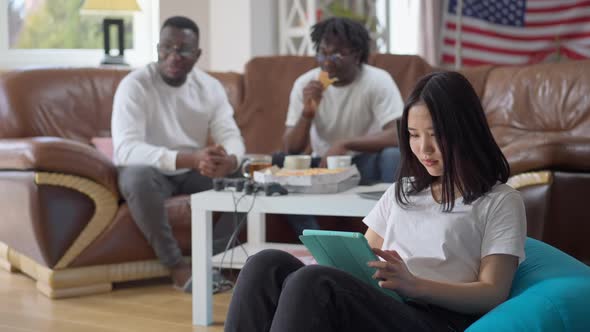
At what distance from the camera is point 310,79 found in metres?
3.77

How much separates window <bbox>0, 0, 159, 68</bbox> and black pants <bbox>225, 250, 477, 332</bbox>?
3.81m

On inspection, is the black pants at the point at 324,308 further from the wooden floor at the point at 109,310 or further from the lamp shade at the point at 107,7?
the lamp shade at the point at 107,7

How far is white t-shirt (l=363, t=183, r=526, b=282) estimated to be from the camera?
5.52 ft

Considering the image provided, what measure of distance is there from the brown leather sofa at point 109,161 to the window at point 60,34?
142cm

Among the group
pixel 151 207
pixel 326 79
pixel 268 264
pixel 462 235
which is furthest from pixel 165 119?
pixel 462 235

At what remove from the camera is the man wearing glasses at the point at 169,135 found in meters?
3.32

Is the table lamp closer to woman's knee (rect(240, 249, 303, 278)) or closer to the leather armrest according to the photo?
the leather armrest

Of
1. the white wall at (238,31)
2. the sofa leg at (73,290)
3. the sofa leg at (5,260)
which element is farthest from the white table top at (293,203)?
the white wall at (238,31)

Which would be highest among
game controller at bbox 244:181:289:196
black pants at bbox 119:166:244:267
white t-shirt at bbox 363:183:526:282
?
white t-shirt at bbox 363:183:526:282

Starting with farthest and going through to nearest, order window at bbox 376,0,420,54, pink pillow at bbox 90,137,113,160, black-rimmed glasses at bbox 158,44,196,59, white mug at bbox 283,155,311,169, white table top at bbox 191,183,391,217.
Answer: window at bbox 376,0,420,54
pink pillow at bbox 90,137,113,160
black-rimmed glasses at bbox 158,44,196,59
white mug at bbox 283,155,311,169
white table top at bbox 191,183,391,217

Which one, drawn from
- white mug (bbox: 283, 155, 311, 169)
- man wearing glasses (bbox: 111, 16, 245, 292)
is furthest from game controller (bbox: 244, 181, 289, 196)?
man wearing glasses (bbox: 111, 16, 245, 292)

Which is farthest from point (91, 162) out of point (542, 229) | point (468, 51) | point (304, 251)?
point (468, 51)

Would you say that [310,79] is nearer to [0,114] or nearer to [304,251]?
[304,251]

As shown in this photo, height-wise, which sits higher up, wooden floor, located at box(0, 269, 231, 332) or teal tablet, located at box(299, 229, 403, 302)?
teal tablet, located at box(299, 229, 403, 302)
